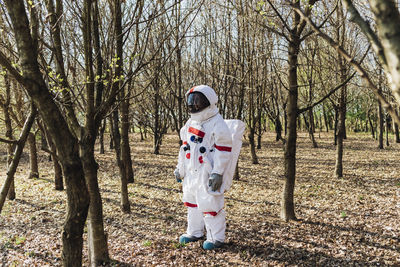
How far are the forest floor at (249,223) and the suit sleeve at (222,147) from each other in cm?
129

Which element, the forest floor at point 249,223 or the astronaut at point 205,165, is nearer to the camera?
the forest floor at point 249,223

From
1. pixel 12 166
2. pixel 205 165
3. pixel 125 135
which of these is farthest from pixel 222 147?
pixel 125 135

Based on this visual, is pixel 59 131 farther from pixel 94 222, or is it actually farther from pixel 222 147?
pixel 222 147

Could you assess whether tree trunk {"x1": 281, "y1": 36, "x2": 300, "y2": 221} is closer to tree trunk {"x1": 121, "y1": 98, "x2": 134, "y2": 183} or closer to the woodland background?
the woodland background

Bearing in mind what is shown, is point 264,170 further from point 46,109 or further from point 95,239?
point 46,109

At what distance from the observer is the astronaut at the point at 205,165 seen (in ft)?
15.3

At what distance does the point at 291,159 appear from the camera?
17.1ft

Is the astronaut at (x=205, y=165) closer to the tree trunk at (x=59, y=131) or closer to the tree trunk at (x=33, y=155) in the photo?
the tree trunk at (x=59, y=131)

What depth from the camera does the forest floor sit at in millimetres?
4332

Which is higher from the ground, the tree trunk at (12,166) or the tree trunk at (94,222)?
the tree trunk at (12,166)

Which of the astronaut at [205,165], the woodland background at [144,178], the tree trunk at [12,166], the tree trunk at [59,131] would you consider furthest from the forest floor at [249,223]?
the tree trunk at [12,166]

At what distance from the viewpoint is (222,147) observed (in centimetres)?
471

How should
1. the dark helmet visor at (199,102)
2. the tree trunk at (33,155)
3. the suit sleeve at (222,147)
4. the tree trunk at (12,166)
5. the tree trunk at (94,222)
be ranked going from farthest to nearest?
the tree trunk at (33,155)
the dark helmet visor at (199,102)
the suit sleeve at (222,147)
the tree trunk at (94,222)
the tree trunk at (12,166)

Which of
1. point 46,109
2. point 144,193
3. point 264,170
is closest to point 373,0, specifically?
point 46,109
